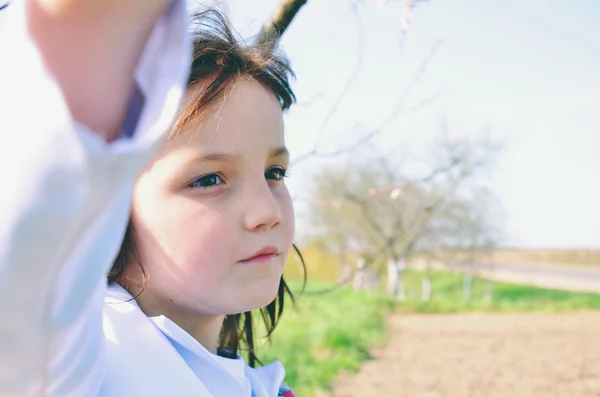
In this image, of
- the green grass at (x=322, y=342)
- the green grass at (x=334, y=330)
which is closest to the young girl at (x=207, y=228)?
the green grass at (x=334, y=330)

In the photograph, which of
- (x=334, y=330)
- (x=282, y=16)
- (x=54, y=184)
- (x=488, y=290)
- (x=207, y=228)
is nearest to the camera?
(x=54, y=184)

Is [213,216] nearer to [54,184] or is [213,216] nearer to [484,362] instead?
[54,184]

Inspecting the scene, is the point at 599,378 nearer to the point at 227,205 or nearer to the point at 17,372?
the point at 227,205

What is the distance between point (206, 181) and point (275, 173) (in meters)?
0.17

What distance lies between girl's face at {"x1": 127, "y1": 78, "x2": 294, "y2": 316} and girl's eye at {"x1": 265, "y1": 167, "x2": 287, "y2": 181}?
0.26ft

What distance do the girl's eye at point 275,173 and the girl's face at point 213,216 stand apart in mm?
79

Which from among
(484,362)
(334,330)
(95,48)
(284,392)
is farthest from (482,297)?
(95,48)

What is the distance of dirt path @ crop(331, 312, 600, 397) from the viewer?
18.5 feet

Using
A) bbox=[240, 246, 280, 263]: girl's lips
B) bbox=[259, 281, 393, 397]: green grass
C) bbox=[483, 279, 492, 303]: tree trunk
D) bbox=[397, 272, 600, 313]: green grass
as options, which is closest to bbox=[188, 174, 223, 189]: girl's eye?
bbox=[240, 246, 280, 263]: girl's lips

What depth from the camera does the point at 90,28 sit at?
0.34 metres

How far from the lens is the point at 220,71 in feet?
3.25

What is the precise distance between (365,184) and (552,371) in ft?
31.7

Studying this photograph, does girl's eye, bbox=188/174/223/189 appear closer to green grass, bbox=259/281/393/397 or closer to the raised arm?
the raised arm

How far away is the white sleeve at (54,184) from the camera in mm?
312
